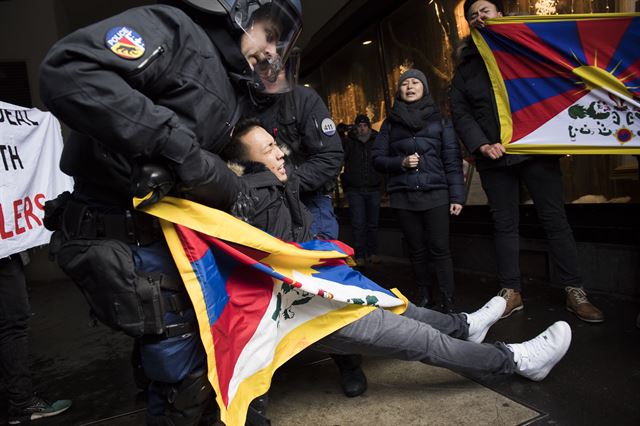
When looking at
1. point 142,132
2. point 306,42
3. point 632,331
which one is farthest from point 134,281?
point 306,42

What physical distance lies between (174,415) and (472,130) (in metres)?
2.73

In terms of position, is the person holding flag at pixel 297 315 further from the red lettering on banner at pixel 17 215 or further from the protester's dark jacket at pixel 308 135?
the red lettering on banner at pixel 17 215

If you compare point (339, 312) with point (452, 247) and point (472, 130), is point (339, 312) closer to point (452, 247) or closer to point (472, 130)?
point (472, 130)

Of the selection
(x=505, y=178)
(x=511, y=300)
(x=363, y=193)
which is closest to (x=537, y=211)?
(x=505, y=178)

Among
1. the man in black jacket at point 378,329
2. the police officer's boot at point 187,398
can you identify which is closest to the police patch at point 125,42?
the man in black jacket at point 378,329

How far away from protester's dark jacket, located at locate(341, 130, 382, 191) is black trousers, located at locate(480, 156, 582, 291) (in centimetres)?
272

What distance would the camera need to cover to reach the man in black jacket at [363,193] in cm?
606

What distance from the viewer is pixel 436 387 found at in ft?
7.64

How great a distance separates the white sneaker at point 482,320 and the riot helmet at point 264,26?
5.72 ft

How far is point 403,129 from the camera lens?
357 centimetres

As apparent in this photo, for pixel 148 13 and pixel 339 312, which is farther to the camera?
pixel 339 312

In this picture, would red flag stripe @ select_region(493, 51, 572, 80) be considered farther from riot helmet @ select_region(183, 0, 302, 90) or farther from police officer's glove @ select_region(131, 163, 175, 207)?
police officer's glove @ select_region(131, 163, 175, 207)

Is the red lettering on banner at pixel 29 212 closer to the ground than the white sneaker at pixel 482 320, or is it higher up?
higher up

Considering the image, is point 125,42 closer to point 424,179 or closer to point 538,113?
point 424,179
